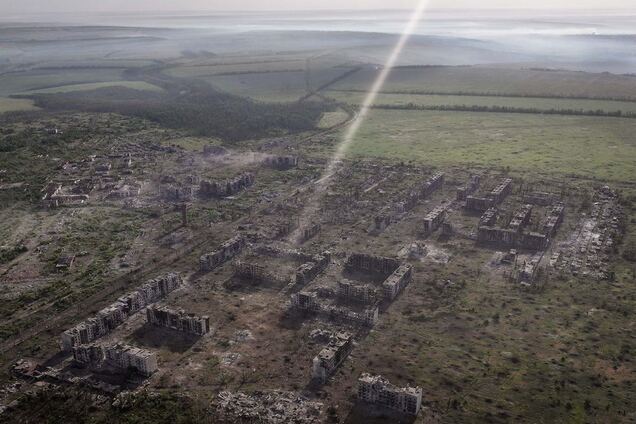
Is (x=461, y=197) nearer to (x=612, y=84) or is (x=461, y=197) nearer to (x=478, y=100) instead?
(x=478, y=100)

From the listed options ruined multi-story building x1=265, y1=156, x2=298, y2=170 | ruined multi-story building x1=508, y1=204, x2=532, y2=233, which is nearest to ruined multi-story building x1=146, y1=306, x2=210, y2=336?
ruined multi-story building x1=508, y1=204, x2=532, y2=233

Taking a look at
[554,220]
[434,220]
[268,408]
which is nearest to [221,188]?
[434,220]

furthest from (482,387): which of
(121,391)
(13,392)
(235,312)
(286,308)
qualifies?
(13,392)

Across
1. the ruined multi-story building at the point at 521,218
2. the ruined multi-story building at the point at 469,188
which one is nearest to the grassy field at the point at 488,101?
the ruined multi-story building at the point at 469,188

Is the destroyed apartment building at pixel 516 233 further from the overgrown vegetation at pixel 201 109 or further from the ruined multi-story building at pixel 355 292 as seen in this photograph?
the overgrown vegetation at pixel 201 109

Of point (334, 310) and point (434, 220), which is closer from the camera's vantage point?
point (334, 310)

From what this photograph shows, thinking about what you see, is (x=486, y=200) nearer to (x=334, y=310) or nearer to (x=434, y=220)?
(x=434, y=220)

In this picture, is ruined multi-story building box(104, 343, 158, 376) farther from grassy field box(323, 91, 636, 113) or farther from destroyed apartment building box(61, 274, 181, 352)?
grassy field box(323, 91, 636, 113)
